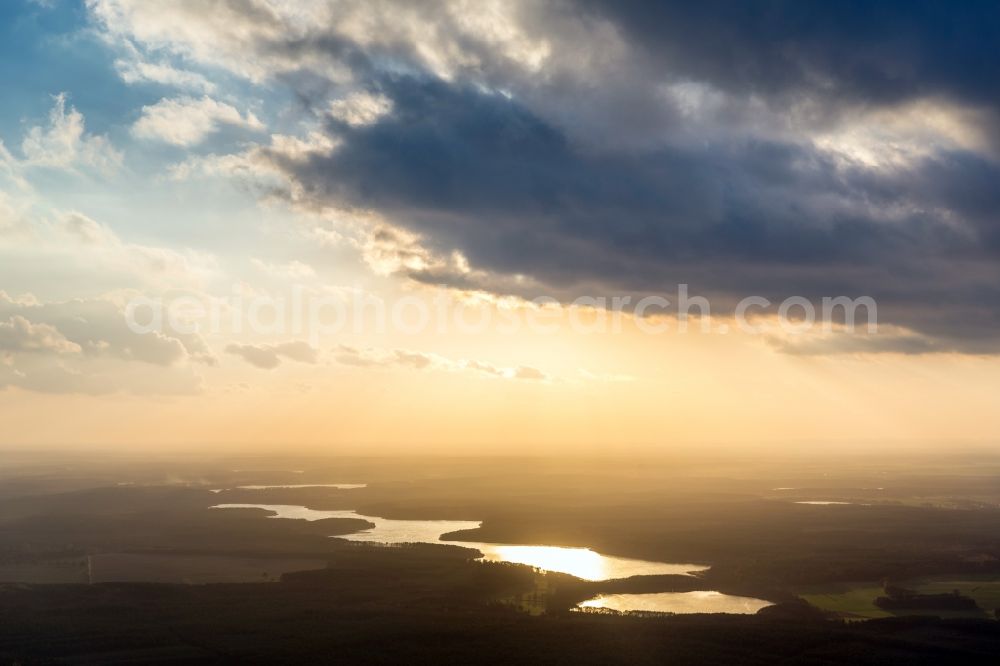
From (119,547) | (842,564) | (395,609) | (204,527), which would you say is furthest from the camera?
(204,527)

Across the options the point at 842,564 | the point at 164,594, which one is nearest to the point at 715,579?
the point at 842,564

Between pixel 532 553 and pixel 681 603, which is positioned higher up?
pixel 681 603

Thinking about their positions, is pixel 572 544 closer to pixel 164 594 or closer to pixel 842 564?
Result: pixel 842 564

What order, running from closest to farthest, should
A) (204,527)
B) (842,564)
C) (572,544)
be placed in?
(842,564) → (572,544) → (204,527)

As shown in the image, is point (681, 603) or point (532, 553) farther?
point (532, 553)

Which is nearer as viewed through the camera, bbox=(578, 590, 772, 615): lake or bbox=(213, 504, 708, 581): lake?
bbox=(578, 590, 772, 615): lake

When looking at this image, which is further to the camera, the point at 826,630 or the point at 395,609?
the point at 395,609

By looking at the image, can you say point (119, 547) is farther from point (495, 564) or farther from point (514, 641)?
point (514, 641)

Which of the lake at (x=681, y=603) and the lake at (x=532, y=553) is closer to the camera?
the lake at (x=681, y=603)
